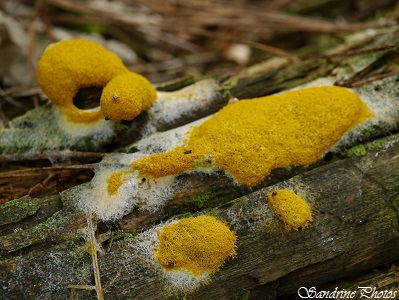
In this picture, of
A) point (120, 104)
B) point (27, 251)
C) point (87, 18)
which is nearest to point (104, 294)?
point (27, 251)

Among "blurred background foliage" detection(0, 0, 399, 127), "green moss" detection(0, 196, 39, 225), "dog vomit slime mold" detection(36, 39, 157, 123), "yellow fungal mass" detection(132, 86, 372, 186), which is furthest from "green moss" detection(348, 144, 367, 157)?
"green moss" detection(0, 196, 39, 225)

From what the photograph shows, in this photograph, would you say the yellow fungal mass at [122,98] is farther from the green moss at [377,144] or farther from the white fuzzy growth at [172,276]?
the green moss at [377,144]

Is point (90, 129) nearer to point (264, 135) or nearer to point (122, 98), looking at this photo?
point (122, 98)

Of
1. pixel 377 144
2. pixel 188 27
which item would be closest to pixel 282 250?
pixel 377 144

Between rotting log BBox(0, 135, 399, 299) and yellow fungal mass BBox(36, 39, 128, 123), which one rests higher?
yellow fungal mass BBox(36, 39, 128, 123)

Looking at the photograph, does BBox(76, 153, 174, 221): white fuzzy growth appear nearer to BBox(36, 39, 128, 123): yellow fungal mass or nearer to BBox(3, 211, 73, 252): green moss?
BBox(3, 211, 73, 252): green moss

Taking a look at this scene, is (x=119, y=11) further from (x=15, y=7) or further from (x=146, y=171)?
(x=146, y=171)
